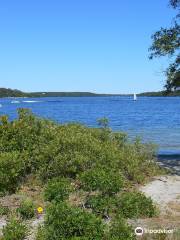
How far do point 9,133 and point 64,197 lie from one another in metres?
3.42

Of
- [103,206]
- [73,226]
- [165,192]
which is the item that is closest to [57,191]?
[103,206]

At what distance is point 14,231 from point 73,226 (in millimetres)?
985

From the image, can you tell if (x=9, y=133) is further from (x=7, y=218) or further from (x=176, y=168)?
(x=176, y=168)

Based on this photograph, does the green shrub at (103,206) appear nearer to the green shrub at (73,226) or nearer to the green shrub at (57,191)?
the green shrub at (57,191)

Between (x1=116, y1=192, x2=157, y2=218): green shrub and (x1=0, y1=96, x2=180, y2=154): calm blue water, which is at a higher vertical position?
(x1=116, y1=192, x2=157, y2=218): green shrub

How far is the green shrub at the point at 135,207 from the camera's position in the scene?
910cm

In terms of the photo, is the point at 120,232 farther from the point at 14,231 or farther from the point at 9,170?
the point at 9,170

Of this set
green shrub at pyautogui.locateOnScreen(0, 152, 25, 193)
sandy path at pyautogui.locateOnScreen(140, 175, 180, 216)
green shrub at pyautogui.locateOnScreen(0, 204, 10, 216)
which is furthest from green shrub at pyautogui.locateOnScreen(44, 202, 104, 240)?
green shrub at pyautogui.locateOnScreen(0, 152, 25, 193)

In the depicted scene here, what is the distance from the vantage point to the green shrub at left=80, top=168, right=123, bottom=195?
9844mm

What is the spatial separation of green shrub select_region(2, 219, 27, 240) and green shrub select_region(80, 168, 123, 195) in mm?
2304

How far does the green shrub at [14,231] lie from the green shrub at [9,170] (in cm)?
285

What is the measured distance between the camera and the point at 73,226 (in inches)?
300

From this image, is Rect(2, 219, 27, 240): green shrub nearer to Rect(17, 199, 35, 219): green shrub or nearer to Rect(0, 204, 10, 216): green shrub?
Rect(17, 199, 35, 219): green shrub

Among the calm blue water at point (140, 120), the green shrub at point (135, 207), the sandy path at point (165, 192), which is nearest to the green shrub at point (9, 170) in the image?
the green shrub at point (135, 207)
